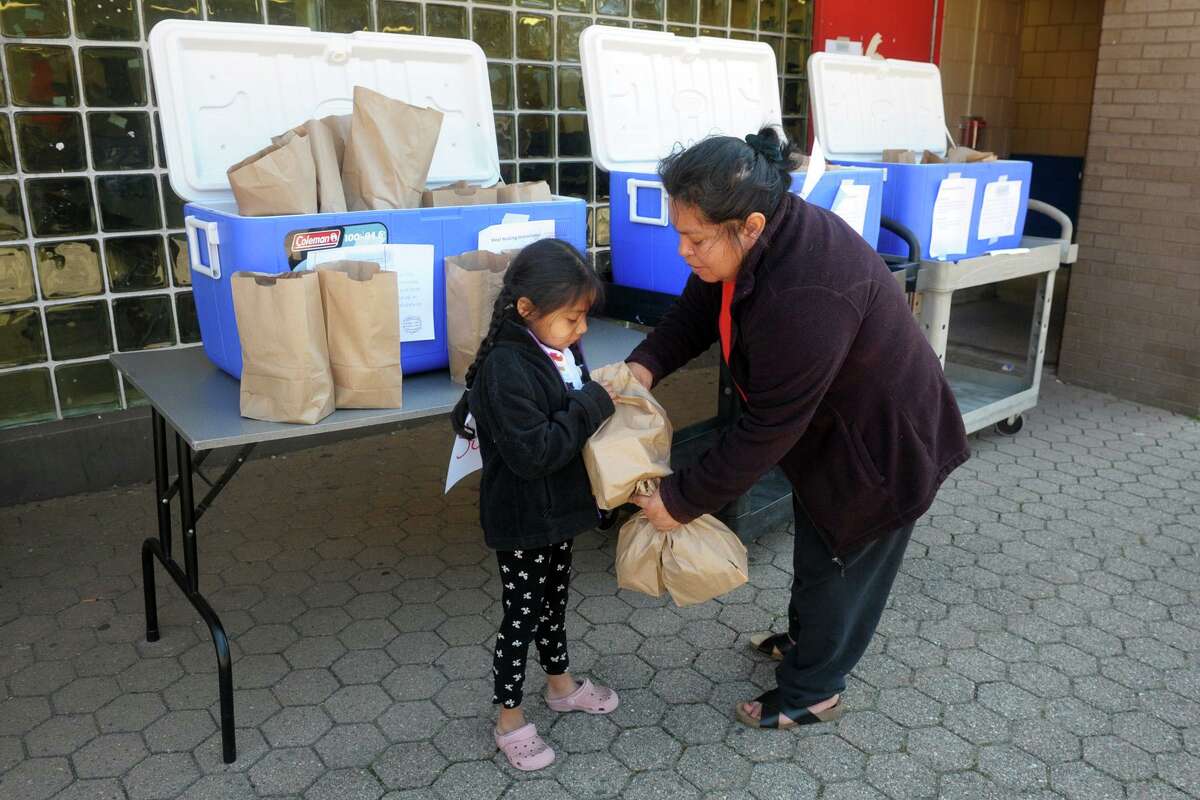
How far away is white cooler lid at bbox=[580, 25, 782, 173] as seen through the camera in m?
3.27

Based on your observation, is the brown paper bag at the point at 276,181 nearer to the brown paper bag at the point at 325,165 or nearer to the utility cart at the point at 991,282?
the brown paper bag at the point at 325,165

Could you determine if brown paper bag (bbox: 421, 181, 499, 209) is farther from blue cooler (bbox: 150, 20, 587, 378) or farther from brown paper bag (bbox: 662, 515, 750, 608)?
brown paper bag (bbox: 662, 515, 750, 608)

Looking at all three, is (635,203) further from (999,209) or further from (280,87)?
(999,209)

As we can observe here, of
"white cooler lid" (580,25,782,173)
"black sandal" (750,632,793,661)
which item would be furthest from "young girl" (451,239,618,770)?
"white cooler lid" (580,25,782,173)

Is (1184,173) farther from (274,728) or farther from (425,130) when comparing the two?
(274,728)

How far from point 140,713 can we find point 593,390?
61.6 inches

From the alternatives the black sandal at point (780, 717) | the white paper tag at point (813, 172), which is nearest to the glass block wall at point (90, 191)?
the white paper tag at point (813, 172)

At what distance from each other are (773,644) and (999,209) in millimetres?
2232

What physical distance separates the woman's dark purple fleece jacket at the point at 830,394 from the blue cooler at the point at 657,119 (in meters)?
1.04

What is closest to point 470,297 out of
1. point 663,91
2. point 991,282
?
point 663,91

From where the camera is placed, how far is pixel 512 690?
2.30m

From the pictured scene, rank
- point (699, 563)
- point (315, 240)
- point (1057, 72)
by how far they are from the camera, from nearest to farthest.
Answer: point (699, 563), point (315, 240), point (1057, 72)

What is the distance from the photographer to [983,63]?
23.0 feet

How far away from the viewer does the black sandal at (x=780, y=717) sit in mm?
2465
